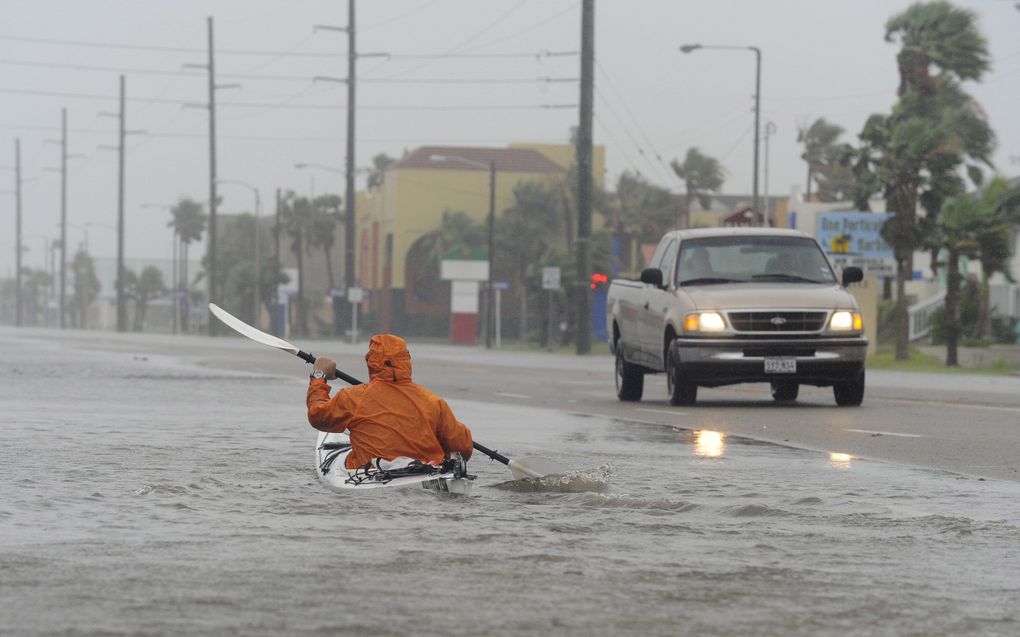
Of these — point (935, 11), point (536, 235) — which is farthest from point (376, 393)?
point (536, 235)

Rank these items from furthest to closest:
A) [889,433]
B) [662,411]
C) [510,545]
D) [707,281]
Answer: [707,281] < [662,411] < [889,433] < [510,545]

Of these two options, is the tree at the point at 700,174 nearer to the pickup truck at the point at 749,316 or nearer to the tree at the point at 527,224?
the tree at the point at 527,224

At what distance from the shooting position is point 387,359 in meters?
10.7

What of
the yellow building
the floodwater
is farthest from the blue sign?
the yellow building

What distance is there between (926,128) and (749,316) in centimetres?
2387

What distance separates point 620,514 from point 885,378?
21429 mm

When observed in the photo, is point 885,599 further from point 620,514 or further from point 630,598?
point 620,514

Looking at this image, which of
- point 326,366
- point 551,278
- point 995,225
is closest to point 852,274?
point 326,366

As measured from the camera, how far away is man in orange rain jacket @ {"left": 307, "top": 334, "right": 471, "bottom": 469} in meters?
A: 10.8

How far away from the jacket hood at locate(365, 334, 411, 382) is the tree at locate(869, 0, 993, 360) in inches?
1308

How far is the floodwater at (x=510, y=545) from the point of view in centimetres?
655

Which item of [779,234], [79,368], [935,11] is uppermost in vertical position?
[935,11]

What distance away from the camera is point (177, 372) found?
29.9 meters

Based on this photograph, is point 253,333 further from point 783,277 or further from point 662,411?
point 783,277
